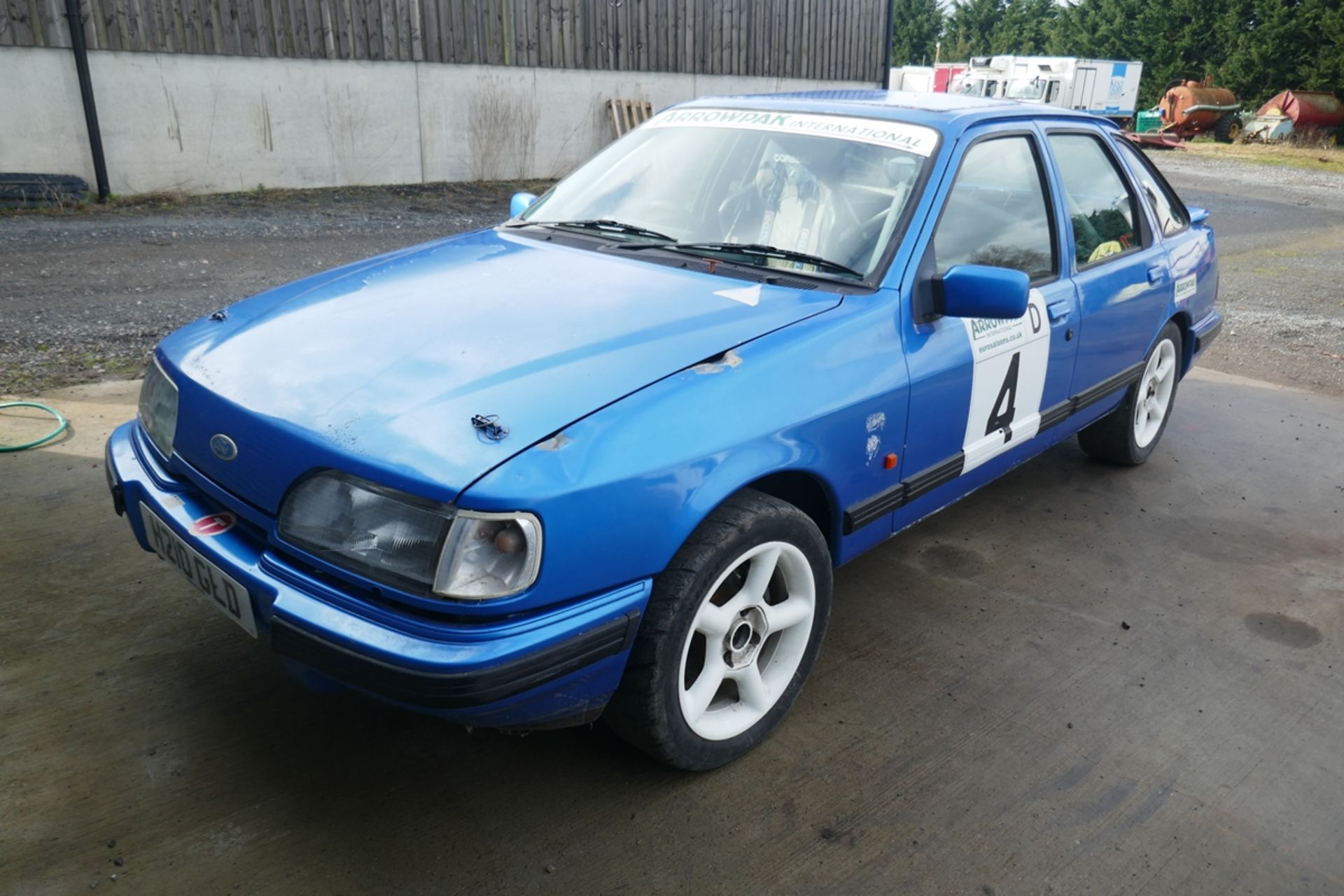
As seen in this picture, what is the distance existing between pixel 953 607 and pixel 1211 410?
310 centimetres

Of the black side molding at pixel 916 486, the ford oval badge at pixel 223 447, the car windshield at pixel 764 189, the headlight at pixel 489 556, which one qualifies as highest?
the car windshield at pixel 764 189

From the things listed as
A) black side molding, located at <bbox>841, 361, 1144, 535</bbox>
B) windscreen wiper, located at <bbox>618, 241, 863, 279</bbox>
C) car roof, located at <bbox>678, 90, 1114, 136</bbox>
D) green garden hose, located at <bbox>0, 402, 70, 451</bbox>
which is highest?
car roof, located at <bbox>678, 90, 1114, 136</bbox>

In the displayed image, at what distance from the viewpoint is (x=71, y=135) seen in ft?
31.2

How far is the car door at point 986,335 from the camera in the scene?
2879mm

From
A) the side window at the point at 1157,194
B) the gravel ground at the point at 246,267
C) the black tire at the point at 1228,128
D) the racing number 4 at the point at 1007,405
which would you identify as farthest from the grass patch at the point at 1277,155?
the racing number 4 at the point at 1007,405

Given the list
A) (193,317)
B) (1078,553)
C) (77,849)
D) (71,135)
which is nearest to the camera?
(77,849)

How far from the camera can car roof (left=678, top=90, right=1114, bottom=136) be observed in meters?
3.23

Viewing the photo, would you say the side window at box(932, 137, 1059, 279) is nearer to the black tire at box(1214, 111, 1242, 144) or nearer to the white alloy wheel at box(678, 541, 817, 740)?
the white alloy wheel at box(678, 541, 817, 740)

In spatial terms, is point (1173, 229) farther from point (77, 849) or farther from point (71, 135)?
point (71, 135)

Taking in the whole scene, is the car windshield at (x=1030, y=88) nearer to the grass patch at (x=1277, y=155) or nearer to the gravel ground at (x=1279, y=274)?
the grass patch at (x=1277, y=155)

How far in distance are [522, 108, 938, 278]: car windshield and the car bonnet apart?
23cm

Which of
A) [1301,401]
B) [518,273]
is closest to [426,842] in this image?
[518,273]

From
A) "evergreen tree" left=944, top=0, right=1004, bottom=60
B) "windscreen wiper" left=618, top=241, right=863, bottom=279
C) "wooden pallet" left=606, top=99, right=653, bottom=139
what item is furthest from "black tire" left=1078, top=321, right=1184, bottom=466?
"evergreen tree" left=944, top=0, right=1004, bottom=60

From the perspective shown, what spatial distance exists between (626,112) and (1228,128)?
21.8 m
